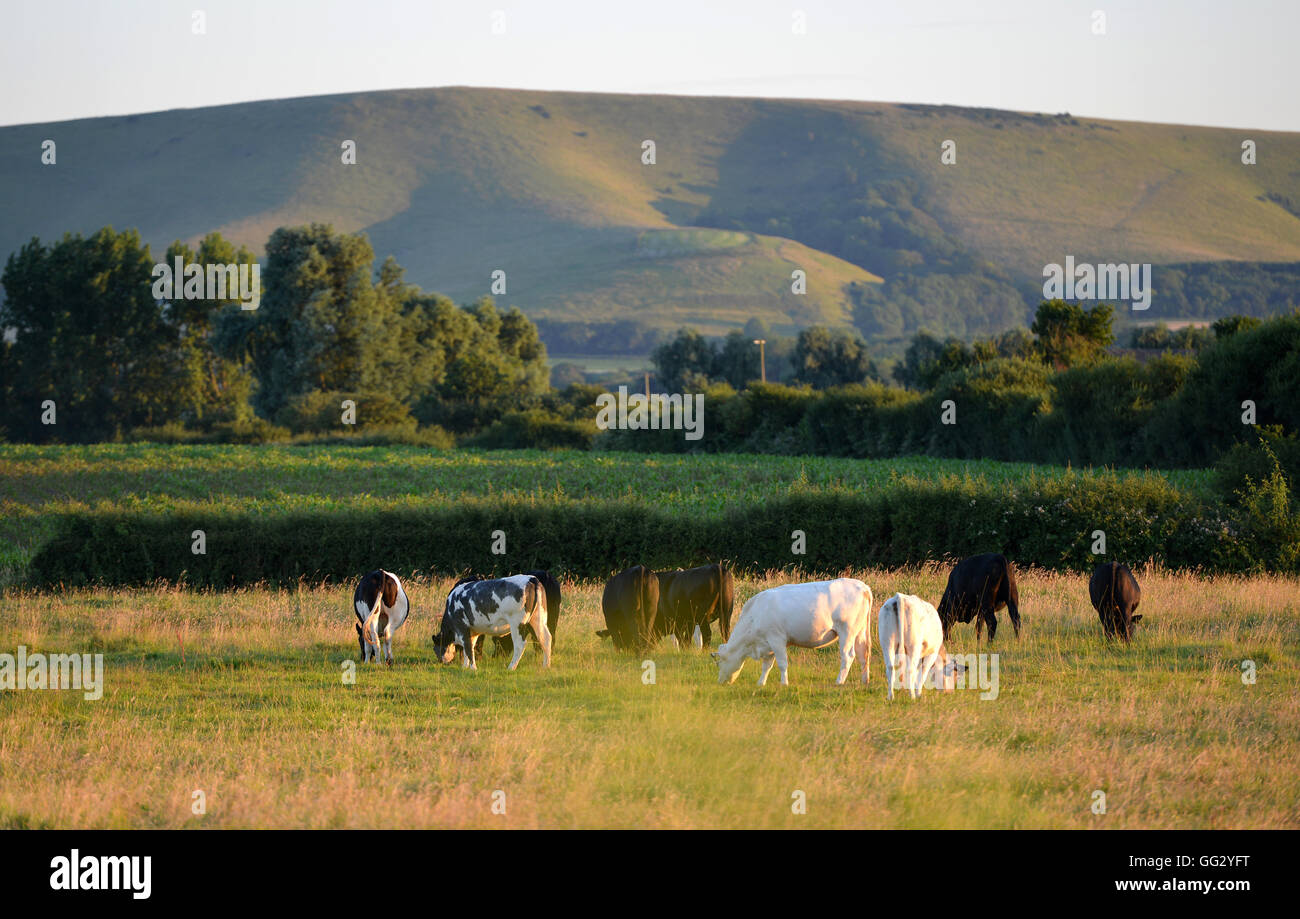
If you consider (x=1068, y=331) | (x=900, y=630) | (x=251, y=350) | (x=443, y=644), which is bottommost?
(x=443, y=644)

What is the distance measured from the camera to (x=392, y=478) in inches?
2158

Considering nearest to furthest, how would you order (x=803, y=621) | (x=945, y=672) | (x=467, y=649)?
1. (x=803, y=621)
2. (x=945, y=672)
3. (x=467, y=649)

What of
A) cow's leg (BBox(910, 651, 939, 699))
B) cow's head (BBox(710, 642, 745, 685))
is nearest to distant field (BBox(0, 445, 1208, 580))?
cow's head (BBox(710, 642, 745, 685))

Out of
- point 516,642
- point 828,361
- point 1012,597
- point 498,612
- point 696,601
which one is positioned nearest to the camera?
point 498,612

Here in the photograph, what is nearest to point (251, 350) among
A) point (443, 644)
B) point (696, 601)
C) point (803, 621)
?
point (443, 644)

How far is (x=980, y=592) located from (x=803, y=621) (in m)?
4.50

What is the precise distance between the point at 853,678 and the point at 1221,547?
20.3 metres

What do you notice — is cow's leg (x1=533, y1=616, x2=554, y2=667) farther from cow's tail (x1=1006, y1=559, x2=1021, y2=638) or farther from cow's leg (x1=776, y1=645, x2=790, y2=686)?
cow's tail (x1=1006, y1=559, x2=1021, y2=638)

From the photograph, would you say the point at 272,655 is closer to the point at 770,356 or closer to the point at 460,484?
the point at 460,484

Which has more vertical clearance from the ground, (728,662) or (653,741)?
(728,662)

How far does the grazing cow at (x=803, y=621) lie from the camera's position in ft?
47.7

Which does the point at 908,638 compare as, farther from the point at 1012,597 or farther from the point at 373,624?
the point at 373,624

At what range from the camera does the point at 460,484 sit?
5262 cm
